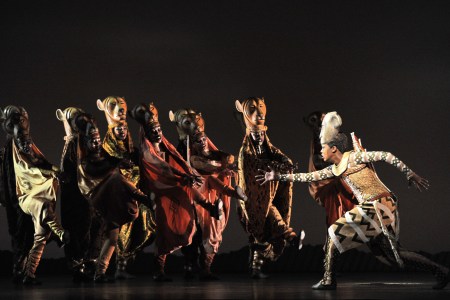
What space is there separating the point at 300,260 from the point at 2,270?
3800 mm

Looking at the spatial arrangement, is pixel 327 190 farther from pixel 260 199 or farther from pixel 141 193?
pixel 141 193

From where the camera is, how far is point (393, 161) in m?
7.40

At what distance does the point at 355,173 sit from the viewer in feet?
25.5

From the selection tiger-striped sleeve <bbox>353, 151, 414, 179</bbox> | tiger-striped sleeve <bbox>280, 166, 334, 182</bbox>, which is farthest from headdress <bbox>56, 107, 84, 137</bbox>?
tiger-striped sleeve <bbox>353, 151, 414, 179</bbox>

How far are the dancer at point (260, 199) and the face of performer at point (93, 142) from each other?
177 cm

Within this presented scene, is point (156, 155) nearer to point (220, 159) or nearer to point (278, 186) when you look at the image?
point (220, 159)

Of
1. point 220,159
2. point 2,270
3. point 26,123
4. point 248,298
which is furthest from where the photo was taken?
point 2,270

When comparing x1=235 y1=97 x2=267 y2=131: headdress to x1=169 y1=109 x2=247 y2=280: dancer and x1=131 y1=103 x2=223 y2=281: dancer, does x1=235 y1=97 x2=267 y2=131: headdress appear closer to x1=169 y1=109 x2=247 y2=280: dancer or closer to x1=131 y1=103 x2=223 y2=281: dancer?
x1=169 y1=109 x2=247 y2=280: dancer

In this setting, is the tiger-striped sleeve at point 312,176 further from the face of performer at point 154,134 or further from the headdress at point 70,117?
the headdress at point 70,117

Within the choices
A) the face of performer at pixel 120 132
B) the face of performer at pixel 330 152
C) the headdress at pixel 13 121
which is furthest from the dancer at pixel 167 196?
the face of performer at pixel 330 152

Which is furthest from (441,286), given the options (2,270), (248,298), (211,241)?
(2,270)

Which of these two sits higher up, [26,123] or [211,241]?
[26,123]

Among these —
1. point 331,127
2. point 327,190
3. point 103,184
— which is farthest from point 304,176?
point 327,190

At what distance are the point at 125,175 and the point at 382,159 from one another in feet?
11.8
